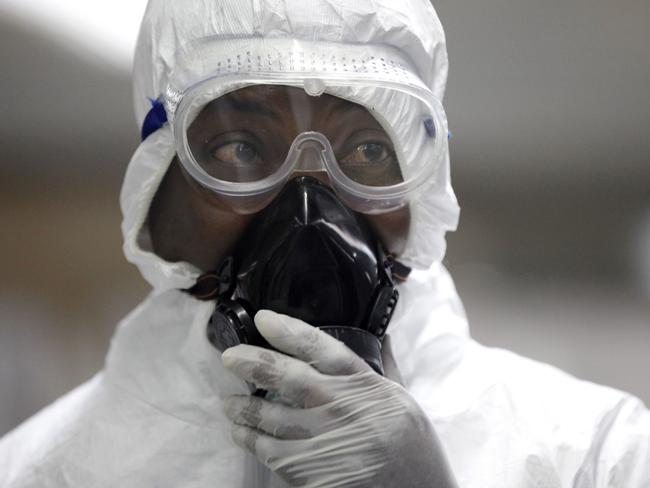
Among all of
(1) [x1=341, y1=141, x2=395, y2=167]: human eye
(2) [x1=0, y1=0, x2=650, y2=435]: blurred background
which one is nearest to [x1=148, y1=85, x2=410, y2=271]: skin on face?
(1) [x1=341, y1=141, x2=395, y2=167]: human eye

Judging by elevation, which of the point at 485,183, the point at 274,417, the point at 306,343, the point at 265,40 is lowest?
the point at 485,183

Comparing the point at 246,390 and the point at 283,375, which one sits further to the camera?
the point at 246,390

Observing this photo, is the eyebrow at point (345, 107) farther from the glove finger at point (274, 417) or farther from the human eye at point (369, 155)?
the glove finger at point (274, 417)

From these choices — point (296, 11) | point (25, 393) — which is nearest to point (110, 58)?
point (296, 11)

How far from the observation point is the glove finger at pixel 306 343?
89cm

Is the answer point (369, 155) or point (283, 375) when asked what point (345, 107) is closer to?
point (369, 155)

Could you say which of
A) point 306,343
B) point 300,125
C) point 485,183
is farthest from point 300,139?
point 485,183

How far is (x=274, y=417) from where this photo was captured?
0.91m

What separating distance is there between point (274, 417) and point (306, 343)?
114 millimetres

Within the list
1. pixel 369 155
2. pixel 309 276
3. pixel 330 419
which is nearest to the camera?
pixel 330 419

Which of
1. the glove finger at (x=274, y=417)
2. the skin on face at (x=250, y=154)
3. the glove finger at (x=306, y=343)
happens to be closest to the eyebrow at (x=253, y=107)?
the skin on face at (x=250, y=154)

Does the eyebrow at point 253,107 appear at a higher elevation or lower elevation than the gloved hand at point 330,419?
higher

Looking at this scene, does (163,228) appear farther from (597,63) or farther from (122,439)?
(597,63)

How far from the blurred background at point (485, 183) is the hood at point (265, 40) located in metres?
0.54
